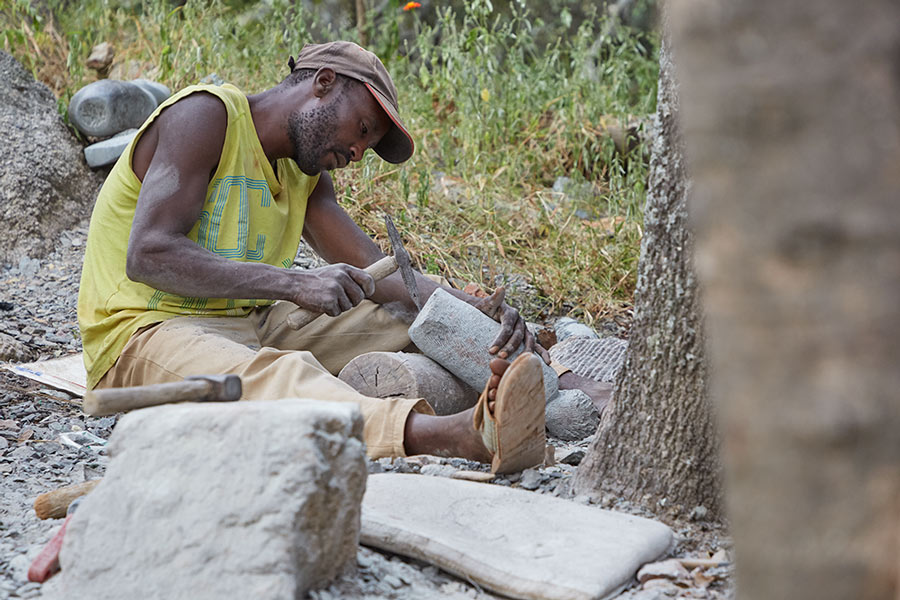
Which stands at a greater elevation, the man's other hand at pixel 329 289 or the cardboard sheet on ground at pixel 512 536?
the man's other hand at pixel 329 289

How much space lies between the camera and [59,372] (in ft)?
12.5

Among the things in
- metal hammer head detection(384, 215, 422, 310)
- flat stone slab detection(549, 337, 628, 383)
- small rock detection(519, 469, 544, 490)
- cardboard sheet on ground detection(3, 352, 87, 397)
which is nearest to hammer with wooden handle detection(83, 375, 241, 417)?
small rock detection(519, 469, 544, 490)

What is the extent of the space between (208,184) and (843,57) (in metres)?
2.41

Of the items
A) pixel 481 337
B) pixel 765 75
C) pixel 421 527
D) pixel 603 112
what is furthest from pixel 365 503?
pixel 603 112

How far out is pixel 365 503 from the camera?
216cm

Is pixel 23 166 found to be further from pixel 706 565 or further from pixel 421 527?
pixel 706 565

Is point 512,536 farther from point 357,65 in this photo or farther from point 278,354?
point 357,65

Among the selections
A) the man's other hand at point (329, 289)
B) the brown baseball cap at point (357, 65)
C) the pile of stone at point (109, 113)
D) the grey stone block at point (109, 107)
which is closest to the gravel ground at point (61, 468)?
the man's other hand at point (329, 289)

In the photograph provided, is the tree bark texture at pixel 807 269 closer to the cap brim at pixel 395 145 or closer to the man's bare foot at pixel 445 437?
the man's bare foot at pixel 445 437

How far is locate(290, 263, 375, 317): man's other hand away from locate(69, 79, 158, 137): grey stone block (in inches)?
126

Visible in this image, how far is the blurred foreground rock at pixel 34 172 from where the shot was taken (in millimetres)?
5199

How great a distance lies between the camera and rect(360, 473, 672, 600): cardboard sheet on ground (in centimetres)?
188

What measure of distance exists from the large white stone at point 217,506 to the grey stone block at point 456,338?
150 centimetres

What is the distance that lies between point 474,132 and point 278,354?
11.7 feet
